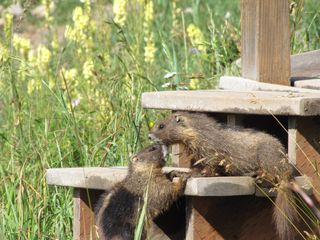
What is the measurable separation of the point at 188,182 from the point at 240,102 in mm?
455

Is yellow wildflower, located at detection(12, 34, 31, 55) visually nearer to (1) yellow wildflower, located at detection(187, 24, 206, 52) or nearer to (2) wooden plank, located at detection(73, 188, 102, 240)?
(1) yellow wildflower, located at detection(187, 24, 206, 52)

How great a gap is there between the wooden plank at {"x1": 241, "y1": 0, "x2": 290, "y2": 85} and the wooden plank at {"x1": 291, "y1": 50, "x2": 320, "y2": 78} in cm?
51

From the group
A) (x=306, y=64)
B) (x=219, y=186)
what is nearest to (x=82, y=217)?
(x=219, y=186)

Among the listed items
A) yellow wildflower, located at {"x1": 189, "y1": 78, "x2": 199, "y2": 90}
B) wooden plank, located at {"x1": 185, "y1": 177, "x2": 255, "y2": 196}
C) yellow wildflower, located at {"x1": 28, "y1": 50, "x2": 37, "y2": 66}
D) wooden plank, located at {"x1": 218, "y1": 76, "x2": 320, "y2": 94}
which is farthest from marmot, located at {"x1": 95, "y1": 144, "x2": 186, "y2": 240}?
yellow wildflower, located at {"x1": 28, "y1": 50, "x2": 37, "y2": 66}

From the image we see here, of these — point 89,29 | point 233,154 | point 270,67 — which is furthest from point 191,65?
point 233,154

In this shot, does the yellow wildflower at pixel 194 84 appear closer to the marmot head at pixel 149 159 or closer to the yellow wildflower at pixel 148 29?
the yellow wildflower at pixel 148 29

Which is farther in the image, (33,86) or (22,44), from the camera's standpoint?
(22,44)

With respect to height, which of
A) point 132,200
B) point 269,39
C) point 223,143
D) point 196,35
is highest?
point 269,39

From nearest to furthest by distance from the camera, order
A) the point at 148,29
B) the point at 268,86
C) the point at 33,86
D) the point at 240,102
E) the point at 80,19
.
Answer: the point at 240,102 → the point at 268,86 → the point at 80,19 → the point at 33,86 → the point at 148,29

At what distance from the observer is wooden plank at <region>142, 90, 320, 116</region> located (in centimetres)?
412

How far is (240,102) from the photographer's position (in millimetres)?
4355

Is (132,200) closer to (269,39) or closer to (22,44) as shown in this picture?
(269,39)

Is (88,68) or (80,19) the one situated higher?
(80,19)

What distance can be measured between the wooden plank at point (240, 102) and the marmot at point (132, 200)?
0.31m
